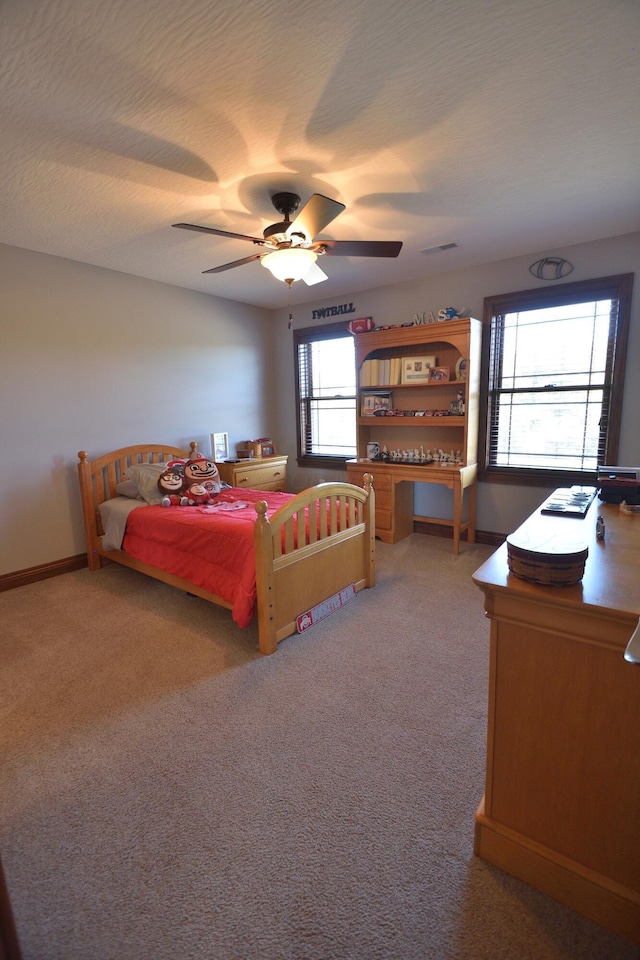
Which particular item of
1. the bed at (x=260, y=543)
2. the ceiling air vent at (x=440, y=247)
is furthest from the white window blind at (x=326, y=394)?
the bed at (x=260, y=543)

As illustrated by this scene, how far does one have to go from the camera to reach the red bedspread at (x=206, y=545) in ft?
8.52

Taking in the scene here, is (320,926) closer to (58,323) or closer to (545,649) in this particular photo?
(545,649)

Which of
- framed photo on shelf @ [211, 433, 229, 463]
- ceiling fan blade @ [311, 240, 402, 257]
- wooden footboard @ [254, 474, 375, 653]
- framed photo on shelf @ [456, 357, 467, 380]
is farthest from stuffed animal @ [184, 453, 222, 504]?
framed photo on shelf @ [456, 357, 467, 380]

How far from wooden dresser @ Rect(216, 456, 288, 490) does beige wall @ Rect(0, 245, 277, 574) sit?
1.43ft

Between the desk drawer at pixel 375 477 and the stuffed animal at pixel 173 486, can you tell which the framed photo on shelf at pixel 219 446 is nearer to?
the stuffed animal at pixel 173 486

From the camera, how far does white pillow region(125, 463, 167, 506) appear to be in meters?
3.70

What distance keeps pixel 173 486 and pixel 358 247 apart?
2396 mm

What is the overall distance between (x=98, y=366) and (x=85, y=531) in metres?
1.51

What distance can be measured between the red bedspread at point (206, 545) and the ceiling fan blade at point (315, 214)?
1768 mm

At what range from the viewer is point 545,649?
1.18 meters

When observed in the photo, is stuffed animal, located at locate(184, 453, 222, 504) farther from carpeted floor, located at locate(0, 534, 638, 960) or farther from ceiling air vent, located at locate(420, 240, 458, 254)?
ceiling air vent, located at locate(420, 240, 458, 254)

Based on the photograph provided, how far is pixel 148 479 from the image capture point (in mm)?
3789

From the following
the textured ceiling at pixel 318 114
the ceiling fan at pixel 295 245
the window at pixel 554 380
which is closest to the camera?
the textured ceiling at pixel 318 114

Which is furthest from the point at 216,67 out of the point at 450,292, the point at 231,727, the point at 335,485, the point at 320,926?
the point at 450,292
